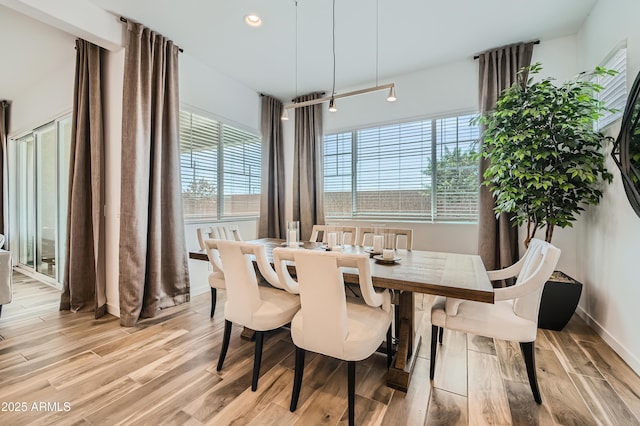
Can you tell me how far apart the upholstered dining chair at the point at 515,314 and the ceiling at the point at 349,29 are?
242cm

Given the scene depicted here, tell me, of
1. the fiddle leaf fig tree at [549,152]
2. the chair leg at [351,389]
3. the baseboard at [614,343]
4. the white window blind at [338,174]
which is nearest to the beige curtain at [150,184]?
the white window blind at [338,174]

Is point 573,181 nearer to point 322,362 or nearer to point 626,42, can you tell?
point 626,42

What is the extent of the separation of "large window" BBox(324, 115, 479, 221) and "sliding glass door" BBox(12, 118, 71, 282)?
369 centimetres

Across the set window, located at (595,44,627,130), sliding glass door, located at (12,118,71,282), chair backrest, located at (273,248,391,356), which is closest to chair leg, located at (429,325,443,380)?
chair backrest, located at (273,248,391,356)

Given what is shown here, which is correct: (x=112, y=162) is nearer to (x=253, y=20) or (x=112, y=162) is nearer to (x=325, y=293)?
(x=253, y=20)

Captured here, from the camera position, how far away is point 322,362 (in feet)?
6.97

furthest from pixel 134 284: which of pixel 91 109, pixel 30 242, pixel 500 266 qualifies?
pixel 500 266

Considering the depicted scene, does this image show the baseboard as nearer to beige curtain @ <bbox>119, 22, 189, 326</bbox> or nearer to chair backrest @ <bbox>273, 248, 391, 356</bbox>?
chair backrest @ <bbox>273, 248, 391, 356</bbox>

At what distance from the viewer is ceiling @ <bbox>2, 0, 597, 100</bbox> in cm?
265

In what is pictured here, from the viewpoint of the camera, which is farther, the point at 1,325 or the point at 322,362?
the point at 1,325

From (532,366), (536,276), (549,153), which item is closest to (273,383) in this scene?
(532,366)

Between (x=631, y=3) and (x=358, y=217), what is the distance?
330cm

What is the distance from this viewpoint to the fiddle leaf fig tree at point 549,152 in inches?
96.4

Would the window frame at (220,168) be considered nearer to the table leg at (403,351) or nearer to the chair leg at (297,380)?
the chair leg at (297,380)
